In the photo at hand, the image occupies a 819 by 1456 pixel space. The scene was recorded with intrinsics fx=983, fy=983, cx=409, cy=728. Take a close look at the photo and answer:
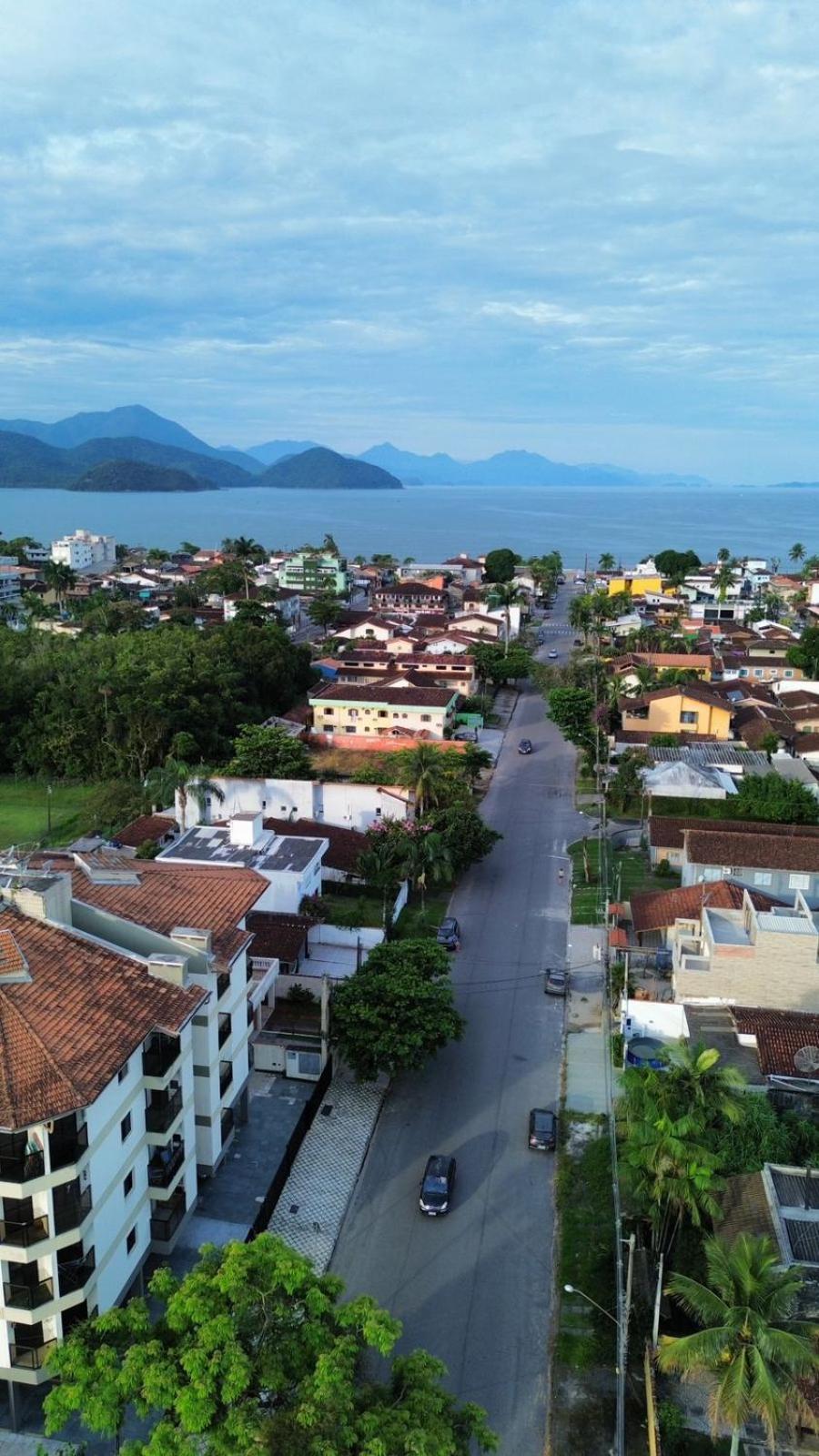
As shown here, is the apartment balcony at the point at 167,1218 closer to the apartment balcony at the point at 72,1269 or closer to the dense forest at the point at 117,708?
the apartment balcony at the point at 72,1269

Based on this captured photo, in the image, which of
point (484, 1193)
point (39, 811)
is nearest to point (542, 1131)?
point (484, 1193)

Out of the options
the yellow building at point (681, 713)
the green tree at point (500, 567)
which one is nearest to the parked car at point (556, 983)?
the yellow building at point (681, 713)

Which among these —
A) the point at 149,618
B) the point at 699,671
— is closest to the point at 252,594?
the point at 149,618

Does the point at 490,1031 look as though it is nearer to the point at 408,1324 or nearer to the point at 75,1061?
the point at 408,1324

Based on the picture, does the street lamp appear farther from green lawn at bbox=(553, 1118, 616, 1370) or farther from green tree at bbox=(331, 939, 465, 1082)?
green tree at bbox=(331, 939, 465, 1082)

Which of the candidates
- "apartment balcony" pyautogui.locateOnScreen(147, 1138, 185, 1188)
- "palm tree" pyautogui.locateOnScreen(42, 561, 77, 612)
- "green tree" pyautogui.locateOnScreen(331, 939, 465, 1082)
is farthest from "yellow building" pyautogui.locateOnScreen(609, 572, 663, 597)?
"apartment balcony" pyautogui.locateOnScreen(147, 1138, 185, 1188)

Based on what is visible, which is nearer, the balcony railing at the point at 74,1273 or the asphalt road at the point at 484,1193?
the balcony railing at the point at 74,1273

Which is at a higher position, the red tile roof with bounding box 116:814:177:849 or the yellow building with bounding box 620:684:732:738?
the yellow building with bounding box 620:684:732:738
